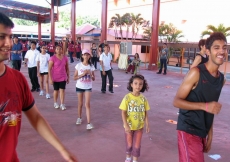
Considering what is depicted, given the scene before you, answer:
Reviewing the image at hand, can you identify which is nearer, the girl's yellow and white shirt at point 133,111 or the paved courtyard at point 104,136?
the girl's yellow and white shirt at point 133,111

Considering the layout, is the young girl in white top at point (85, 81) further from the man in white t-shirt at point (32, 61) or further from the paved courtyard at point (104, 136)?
the man in white t-shirt at point (32, 61)

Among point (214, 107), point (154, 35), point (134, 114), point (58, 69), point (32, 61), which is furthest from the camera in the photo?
point (154, 35)

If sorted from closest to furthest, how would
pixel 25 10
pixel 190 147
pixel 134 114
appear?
pixel 190 147, pixel 134 114, pixel 25 10

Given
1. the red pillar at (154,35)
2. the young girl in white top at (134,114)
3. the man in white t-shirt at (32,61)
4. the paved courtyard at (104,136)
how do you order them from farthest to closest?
the red pillar at (154,35)
the man in white t-shirt at (32,61)
the paved courtyard at (104,136)
the young girl in white top at (134,114)

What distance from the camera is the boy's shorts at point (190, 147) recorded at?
264cm

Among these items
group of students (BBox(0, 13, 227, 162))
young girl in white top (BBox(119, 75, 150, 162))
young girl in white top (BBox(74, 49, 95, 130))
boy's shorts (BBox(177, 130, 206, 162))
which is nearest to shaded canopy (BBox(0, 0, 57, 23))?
young girl in white top (BBox(74, 49, 95, 130))

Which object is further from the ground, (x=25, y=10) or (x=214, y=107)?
(x=25, y=10)

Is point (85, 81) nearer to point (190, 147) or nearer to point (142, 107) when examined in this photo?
point (142, 107)

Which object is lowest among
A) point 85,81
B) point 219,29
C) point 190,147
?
point 190,147

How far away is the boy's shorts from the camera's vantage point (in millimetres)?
2637

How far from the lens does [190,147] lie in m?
2.67

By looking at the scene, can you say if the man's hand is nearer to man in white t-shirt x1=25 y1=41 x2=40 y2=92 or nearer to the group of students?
the group of students

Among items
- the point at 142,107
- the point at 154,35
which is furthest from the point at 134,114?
the point at 154,35

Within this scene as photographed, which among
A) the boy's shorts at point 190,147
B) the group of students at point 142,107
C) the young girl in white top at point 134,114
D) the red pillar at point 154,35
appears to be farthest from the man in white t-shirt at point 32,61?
the red pillar at point 154,35
